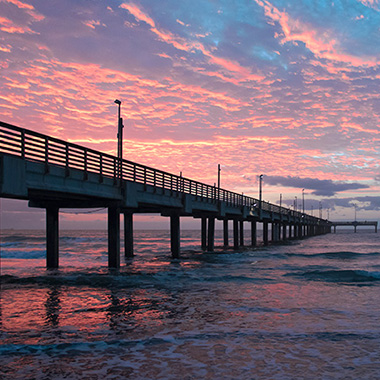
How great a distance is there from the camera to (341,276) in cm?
2644

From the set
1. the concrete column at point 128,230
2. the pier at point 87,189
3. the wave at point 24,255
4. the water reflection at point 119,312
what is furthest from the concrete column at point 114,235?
the wave at point 24,255

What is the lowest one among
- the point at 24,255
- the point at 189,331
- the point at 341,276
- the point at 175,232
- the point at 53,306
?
the point at 24,255

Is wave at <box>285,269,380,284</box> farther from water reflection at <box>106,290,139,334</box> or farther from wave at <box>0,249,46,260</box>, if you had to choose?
wave at <box>0,249,46,260</box>

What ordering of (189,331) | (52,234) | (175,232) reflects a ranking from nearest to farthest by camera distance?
1. (189,331)
2. (52,234)
3. (175,232)

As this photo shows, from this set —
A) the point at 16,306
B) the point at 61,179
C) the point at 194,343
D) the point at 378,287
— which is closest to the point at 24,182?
the point at 61,179

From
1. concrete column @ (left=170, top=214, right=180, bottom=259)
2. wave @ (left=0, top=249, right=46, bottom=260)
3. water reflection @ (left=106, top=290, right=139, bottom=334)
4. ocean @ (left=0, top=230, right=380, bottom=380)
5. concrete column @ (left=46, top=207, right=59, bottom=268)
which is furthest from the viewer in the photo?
wave @ (left=0, top=249, right=46, bottom=260)

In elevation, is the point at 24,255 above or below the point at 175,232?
below

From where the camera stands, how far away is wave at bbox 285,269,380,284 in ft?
79.8

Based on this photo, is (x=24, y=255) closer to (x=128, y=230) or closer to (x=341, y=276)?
(x=128, y=230)

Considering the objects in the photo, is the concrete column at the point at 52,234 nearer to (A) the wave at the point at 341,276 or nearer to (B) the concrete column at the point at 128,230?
(B) the concrete column at the point at 128,230

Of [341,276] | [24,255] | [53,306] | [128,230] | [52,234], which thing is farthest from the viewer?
[24,255]

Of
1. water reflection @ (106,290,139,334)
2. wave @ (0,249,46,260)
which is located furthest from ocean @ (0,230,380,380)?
wave @ (0,249,46,260)

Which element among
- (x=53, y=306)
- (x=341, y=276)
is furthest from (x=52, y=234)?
(x=341, y=276)

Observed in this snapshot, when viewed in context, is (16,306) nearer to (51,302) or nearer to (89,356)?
(51,302)
